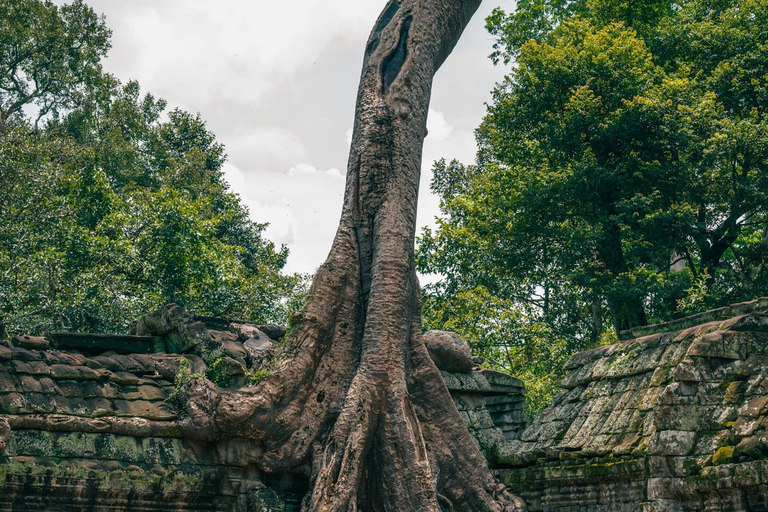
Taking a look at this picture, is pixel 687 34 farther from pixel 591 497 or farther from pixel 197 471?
pixel 197 471

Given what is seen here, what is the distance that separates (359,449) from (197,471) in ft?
3.95

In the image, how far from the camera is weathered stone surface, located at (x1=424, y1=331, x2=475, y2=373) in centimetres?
775

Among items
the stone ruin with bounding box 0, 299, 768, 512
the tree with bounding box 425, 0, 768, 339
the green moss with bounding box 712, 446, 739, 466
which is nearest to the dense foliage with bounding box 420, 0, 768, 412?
the tree with bounding box 425, 0, 768, 339

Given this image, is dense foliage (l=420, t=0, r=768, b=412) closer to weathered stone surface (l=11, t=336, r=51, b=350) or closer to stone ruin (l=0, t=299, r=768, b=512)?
stone ruin (l=0, t=299, r=768, b=512)

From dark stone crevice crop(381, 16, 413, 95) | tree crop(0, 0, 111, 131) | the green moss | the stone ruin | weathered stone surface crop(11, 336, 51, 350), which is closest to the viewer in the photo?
the green moss

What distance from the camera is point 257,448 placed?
6.24 metres

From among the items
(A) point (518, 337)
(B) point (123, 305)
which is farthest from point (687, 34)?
(B) point (123, 305)

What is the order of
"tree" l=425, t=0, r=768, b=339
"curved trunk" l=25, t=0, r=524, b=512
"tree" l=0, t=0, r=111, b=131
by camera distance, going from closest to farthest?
"curved trunk" l=25, t=0, r=524, b=512, "tree" l=425, t=0, r=768, b=339, "tree" l=0, t=0, r=111, b=131

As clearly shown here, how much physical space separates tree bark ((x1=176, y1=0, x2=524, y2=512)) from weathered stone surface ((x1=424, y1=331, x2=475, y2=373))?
54 centimetres

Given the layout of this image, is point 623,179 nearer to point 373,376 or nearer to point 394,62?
point 394,62

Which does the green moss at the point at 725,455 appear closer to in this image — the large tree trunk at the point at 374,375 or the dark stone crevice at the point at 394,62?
the large tree trunk at the point at 374,375

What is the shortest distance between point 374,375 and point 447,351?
1.47m

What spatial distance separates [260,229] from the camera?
71.8ft

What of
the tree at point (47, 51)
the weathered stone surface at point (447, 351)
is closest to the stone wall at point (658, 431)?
the weathered stone surface at point (447, 351)
